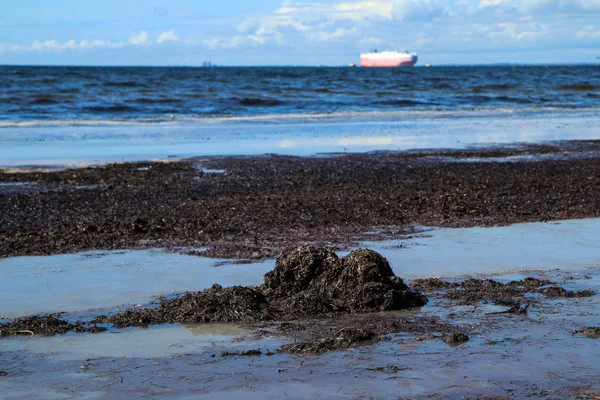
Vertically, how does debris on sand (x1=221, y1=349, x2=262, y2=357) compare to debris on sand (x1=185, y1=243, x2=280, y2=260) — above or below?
above

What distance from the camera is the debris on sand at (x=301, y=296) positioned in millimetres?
5934

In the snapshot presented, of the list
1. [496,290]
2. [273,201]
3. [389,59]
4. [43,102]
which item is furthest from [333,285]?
[389,59]

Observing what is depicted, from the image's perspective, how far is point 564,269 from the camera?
7.34 meters

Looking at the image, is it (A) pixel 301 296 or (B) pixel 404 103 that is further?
(B) pixel 404 103

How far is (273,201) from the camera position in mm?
11086

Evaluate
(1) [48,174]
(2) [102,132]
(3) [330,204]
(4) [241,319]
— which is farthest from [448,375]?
(2) [102,132]

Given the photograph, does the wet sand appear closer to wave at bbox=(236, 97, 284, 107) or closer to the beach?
the beach

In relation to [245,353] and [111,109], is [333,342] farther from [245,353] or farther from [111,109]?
[111,109]

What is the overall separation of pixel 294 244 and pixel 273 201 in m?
2.59

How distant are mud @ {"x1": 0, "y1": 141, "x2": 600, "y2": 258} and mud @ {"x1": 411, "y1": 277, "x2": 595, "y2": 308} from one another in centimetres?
194

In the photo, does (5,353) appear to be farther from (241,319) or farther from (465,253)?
(465,253)

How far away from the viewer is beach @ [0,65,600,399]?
4734 millimetres

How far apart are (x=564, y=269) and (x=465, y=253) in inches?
41.1

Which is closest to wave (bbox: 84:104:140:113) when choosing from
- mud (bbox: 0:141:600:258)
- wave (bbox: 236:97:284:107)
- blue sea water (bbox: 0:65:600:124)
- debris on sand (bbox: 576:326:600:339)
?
blue sea water (bbox: 0:65:600:124)
